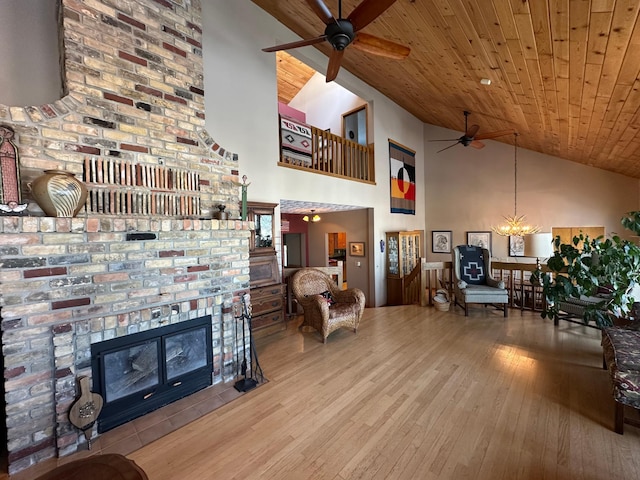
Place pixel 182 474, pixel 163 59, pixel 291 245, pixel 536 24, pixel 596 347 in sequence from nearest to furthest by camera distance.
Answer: pixel 182 474 < pixel 536 24 < pixel 163 59 < pixel 596 347 < pixel 291 245

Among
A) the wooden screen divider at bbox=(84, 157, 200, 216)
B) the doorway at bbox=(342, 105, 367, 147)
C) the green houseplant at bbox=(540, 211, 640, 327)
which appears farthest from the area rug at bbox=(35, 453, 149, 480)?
the doorway at bbox=(342, 105, 367, 147)

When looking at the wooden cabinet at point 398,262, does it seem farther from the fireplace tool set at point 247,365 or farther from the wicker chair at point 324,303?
the fireplace tool set at point 247,365

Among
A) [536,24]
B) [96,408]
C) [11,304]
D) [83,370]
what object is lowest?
[96,408]

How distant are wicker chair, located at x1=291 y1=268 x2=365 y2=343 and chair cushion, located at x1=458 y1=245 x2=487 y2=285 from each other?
246cm

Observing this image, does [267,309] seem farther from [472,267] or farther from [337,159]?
[472,267]

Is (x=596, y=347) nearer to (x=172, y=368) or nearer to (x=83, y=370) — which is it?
(x=172, y=368)

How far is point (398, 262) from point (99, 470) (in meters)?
5.98

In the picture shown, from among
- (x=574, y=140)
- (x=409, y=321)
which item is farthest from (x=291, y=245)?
(x=574, y=140)

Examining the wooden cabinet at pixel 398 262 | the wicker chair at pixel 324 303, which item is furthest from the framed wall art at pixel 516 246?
the wicker chair at pixel 324 303

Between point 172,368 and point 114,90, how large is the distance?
248 cm

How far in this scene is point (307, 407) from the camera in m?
2.39

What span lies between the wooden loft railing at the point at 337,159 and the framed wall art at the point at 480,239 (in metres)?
3.49

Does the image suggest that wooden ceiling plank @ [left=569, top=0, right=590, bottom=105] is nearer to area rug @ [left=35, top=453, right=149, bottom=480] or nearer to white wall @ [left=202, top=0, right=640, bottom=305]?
white wall @ [left=202, top=0, right=640, bottom=305]

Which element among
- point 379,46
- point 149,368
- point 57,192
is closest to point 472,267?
point 379,46
